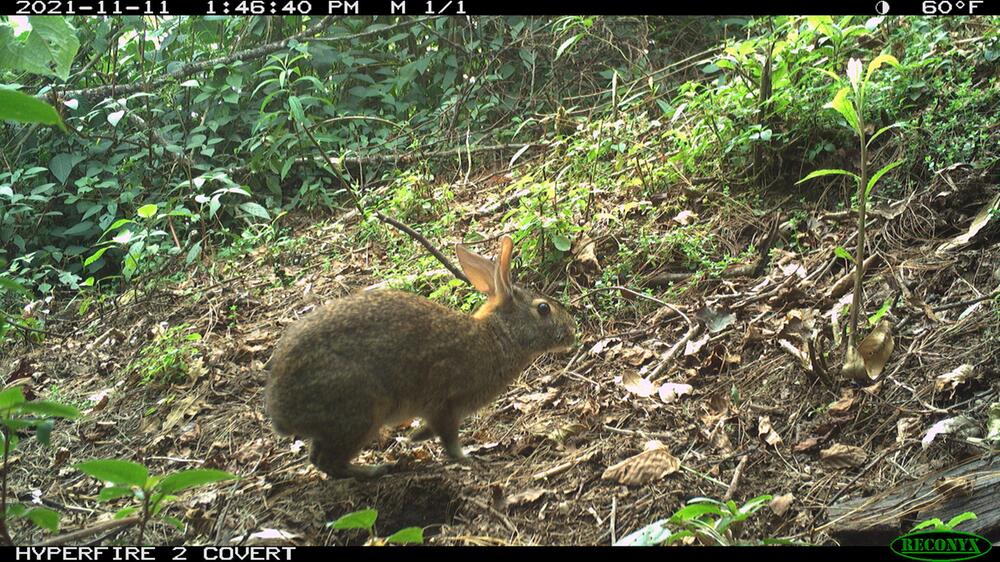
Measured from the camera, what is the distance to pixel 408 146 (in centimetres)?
955

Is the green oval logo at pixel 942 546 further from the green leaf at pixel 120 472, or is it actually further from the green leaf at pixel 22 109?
the green leaf at pixel 22 109

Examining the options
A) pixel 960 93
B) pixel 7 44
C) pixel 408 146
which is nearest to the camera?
pixel 7 44

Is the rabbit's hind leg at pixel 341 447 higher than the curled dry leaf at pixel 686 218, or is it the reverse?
the curled dry leaf at pixel 686 218

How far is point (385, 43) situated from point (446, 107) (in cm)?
124

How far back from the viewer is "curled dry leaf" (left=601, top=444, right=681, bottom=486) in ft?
14.6

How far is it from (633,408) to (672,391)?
26 cm

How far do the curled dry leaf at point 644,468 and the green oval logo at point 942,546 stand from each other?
118 cm

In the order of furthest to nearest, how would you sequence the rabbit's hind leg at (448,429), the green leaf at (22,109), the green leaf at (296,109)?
the green leaf at (296,109), the rabbit's hind leg at (448,429), the green leaf at (22,109)

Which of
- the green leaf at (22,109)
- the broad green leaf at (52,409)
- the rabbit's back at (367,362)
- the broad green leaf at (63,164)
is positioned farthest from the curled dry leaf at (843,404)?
the broad green leaf at (63,164)

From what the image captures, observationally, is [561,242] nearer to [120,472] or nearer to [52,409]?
[120,472]

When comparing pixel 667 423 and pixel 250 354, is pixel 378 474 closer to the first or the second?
pixel 667 423

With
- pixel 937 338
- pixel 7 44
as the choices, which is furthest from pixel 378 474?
pixel 7 44

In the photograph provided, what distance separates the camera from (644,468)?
14.8ft

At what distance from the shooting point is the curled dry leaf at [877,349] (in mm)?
4773
